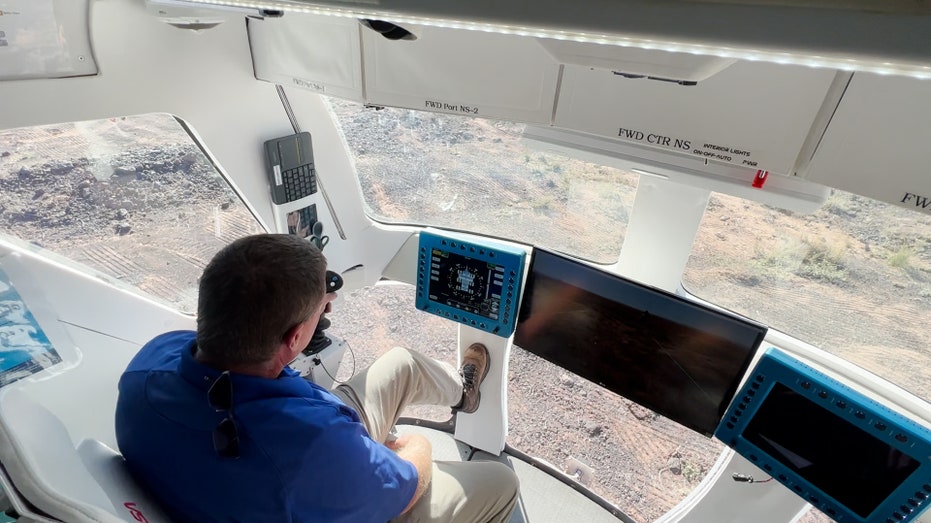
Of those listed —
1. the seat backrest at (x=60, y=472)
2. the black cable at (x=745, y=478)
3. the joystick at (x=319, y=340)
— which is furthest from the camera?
the joystick at (x=319, y=340)

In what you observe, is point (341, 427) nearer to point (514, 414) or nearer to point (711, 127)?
point (711, 127)

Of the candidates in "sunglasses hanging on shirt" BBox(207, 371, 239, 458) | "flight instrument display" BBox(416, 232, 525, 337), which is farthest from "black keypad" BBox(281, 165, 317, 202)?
"sunglasses hanging on shirt" BBox(207, 371, 239, 458)

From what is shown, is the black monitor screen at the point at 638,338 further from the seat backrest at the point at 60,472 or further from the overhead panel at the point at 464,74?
the seat backrest at the point at 60,472

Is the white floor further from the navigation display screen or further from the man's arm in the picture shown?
the navigation display screen

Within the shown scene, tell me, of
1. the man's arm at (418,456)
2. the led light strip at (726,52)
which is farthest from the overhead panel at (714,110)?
the man's arm at (418,456)

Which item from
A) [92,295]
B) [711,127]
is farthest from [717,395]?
[92,295]

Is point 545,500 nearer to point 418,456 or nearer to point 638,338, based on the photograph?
point 418,456


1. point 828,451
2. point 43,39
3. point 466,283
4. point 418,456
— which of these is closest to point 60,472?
point 418,456
